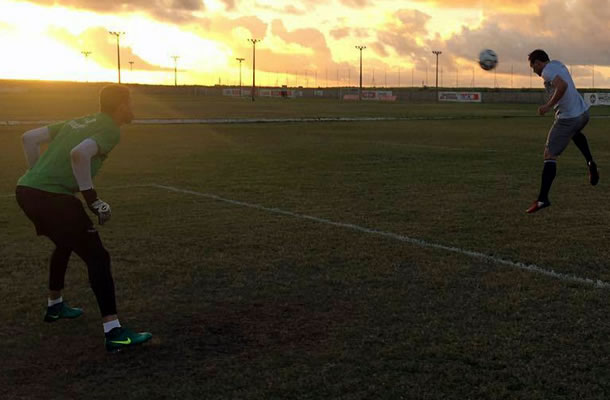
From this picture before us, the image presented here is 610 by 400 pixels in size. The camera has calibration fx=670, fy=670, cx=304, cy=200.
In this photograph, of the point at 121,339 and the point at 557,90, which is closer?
the point at 121,339

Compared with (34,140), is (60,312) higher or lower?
lower

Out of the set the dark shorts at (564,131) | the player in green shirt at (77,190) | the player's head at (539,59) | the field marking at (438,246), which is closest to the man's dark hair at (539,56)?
the player's head at (539,59)

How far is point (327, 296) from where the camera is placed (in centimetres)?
636

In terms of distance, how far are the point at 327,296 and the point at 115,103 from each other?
2667 mm

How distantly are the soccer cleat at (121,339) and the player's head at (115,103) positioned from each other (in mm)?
1590

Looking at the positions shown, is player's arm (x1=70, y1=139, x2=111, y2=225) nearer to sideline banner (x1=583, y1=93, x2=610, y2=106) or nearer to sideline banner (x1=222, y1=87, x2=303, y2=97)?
sideline banner (x1=583, y1=93, x2=610, y2=106)

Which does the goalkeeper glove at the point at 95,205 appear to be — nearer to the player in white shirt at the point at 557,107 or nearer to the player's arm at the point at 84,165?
the player's arm at the point at 84,165

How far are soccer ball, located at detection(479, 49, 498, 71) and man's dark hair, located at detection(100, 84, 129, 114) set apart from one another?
36.9 feet

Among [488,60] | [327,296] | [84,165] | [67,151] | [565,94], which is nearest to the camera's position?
[84,165]

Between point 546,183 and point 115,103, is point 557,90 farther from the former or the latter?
point 115,103

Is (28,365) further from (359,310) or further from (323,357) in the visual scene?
(359,310)

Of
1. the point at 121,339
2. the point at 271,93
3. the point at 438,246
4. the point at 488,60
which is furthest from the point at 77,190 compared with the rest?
the point at 271,93

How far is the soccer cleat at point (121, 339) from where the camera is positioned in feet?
16.5

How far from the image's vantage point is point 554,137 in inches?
402
